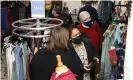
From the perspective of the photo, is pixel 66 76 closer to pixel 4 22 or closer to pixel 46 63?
pixel 46 63

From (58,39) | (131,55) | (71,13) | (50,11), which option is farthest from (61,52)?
(71,13)

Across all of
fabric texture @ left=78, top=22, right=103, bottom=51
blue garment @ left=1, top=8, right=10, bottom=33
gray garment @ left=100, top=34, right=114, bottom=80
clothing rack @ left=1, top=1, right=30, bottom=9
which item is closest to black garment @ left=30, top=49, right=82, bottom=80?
gray garment @ left=100, top=34, right=114, bottom=80

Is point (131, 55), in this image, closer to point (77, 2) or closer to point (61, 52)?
point (61, 52)

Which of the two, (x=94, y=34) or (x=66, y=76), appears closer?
(x=66, y=76)

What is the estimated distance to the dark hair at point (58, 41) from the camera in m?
2.40

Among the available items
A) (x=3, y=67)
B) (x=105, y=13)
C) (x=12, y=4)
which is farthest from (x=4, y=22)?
(x=105, y=13)

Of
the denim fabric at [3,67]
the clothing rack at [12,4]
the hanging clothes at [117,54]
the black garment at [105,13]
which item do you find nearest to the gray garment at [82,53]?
the hanging clothes at [117,54]

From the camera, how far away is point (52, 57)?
2367mm

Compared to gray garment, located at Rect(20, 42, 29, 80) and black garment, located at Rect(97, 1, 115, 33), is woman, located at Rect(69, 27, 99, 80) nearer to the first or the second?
gray garment, located at Rect(20, 42, 29, 80)

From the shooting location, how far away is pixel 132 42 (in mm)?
2422

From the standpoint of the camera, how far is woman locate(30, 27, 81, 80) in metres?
2.38

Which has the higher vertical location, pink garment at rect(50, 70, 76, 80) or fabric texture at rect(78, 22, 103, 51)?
fabric texture at rect(78, 22, 103, 51)

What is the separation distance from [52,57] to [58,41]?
0.17 m

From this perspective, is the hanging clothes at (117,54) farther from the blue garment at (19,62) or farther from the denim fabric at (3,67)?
the denim fabric at (3,67)
